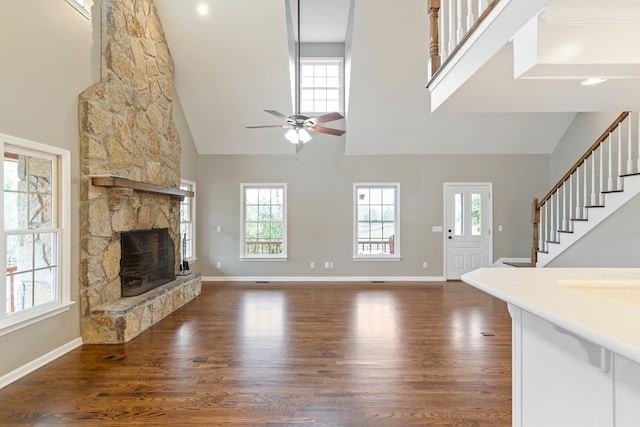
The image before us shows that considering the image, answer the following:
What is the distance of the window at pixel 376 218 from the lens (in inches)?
284

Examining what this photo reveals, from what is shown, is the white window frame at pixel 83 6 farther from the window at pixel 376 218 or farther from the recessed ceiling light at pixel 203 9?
the window at pixel 376 218

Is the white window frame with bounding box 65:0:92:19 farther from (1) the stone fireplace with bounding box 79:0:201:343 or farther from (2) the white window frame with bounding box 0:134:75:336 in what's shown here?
(2) the white window frame with bounding box 0:134:75:336

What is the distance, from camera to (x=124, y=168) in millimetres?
4160

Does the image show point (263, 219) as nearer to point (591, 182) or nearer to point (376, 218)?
point (376, 218)

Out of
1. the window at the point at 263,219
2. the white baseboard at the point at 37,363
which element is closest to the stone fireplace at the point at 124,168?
the white baseboard at the point at 37,363

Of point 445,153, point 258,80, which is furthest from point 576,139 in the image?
point 258,80

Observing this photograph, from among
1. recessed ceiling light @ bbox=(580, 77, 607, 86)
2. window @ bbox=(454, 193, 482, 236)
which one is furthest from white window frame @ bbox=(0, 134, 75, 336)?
window @ bbox=(454, 193, 482, 236)

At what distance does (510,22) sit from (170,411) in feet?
10.3

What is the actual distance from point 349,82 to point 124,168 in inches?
148

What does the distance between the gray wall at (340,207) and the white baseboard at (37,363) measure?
11.9 ft

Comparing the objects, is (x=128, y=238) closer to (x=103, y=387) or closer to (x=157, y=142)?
(x=157, y=142)

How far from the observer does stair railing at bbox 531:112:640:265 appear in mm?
4465

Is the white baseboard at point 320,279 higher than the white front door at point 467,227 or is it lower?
lower

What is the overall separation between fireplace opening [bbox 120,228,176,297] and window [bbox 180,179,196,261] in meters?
1.28
